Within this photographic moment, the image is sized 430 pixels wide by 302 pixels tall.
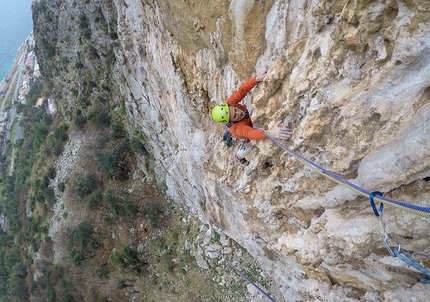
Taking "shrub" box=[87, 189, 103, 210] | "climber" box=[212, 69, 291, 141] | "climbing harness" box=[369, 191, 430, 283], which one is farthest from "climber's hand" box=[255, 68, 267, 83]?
"shrub" box=[87, 189, 103, 210]

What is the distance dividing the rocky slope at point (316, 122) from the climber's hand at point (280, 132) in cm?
14

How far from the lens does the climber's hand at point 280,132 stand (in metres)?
5.40

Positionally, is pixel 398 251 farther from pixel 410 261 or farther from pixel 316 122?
pixel 316 122

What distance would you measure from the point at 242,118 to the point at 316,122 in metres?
1.76

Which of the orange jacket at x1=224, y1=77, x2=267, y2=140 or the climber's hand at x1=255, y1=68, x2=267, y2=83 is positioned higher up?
the climber's hand at x1=255, y1=68, x2=267, y2=83

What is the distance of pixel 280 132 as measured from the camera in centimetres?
543

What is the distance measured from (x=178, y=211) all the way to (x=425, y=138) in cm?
1329

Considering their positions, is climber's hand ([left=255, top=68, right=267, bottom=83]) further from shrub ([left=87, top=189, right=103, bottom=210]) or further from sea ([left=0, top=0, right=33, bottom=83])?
sea ([left=0, top=0, right=33, bottom=83])

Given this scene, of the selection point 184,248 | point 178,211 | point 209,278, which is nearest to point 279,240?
point 209,278

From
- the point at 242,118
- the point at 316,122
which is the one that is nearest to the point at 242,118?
the point at 242,118

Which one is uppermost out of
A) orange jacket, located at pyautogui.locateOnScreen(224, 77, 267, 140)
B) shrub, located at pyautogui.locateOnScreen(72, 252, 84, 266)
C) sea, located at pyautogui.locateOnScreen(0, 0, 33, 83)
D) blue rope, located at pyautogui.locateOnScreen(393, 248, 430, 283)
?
sea, located at pyautogui.locateOnScreen(0, 0, 33, 83)

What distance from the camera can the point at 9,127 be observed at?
47.2 metres

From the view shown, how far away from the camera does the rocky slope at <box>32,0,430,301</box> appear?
3.65 meters

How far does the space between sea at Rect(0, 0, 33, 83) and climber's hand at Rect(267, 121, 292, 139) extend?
80725 millimetres
